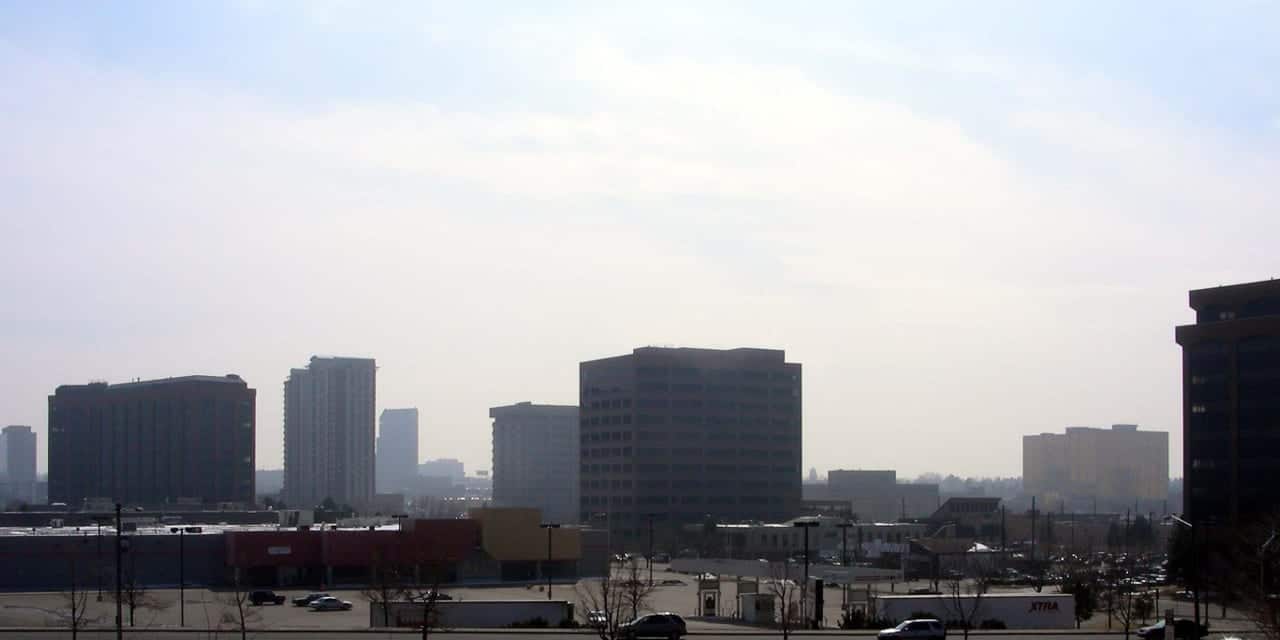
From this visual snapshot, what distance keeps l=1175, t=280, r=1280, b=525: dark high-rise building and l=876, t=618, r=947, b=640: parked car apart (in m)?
48.4

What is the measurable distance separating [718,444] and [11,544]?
9577 cm

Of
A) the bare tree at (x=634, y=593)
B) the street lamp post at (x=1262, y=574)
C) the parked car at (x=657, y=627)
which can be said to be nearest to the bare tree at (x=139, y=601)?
the bare tree at (x=634, y=593)

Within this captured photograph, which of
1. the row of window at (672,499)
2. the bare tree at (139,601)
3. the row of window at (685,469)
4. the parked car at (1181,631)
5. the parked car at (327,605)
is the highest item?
the parked car at (1181,631)

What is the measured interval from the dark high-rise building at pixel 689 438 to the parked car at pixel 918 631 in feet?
364

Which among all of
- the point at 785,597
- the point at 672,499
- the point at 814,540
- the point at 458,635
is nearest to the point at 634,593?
the point at 458,635

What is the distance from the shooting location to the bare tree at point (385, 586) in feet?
189

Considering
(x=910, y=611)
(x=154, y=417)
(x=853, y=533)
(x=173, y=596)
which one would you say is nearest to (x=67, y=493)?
(x=154, y=417)

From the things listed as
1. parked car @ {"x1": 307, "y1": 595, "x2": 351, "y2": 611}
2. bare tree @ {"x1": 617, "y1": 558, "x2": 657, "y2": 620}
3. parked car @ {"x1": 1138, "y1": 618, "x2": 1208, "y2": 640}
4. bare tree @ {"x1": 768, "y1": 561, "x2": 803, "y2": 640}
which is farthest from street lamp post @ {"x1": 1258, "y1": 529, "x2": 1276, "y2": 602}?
parked car @ {"x1": 307, "y1": 595, "x2": 351, "y2": 611}

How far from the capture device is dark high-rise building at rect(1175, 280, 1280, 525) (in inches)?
3728

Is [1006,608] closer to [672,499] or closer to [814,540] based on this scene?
[814,540]

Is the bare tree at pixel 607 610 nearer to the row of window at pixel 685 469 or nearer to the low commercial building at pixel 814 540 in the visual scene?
the low commercial building at pixel 814 540

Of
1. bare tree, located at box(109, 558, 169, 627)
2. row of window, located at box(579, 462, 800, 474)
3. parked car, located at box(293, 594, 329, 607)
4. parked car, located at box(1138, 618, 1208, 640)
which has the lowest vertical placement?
A: parked car, located at box(293, 594, 329, 607)

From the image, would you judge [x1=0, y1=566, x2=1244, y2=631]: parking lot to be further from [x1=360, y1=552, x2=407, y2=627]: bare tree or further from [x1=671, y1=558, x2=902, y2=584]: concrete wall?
[x1=671, y1=558, x2=902, y2=584]: concrete wall

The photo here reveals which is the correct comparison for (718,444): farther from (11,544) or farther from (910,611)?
(910,611)
